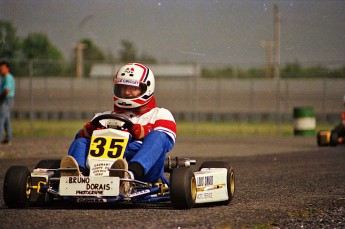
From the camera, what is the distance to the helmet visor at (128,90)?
28.7ft

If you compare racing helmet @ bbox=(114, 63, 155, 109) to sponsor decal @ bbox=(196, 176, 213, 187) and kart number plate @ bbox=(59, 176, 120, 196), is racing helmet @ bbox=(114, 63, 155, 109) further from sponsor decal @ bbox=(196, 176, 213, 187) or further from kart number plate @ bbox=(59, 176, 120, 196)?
kart number plate @ bbox=(59, 176, 120, 196)

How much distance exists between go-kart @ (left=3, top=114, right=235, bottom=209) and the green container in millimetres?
15128

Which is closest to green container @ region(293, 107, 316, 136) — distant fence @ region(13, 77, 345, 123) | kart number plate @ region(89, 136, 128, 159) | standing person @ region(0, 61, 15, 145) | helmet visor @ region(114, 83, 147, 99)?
distant fence @ region(13, 77, 345, 123)

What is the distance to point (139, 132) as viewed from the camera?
8.29m

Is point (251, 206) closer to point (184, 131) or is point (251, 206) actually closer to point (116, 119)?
point (116, 119)

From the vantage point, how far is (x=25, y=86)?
32.2m

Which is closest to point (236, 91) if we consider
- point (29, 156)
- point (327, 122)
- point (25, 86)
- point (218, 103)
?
point (218, 103)

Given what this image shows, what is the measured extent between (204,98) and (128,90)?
2558cm

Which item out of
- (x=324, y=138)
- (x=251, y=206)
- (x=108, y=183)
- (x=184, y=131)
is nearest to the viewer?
(x=108, y=183)

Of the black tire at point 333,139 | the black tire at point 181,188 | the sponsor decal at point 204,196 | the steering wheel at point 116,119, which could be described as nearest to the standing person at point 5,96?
the black tire at point 333,139

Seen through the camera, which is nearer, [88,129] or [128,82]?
[88,129]

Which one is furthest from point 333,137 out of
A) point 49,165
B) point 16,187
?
point 16,187

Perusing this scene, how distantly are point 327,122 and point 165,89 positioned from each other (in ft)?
21.7

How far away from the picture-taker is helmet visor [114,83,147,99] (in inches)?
345
